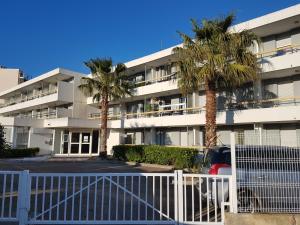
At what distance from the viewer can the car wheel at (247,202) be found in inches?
267

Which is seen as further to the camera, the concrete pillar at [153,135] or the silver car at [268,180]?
the concrete pillar at [153,135]

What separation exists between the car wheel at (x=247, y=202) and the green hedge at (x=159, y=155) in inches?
512

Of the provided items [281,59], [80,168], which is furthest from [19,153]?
[281,59]

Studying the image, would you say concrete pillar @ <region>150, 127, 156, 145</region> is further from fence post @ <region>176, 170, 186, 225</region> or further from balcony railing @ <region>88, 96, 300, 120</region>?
fence post @ <region>176, 170, 186, 225</region>

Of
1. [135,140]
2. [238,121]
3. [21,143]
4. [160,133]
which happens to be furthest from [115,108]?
[238,121]

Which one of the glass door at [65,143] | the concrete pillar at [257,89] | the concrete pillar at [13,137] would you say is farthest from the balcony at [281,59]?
the concrete pillar at [13,137]

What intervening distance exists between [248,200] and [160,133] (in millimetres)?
22466

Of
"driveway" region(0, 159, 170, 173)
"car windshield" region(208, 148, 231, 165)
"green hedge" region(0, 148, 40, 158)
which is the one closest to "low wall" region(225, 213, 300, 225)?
"car windshield" region(208, 148, 231, 165)

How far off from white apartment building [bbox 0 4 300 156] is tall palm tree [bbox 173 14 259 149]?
2522 mm

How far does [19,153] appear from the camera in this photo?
3055 cm

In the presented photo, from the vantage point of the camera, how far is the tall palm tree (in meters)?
17.7

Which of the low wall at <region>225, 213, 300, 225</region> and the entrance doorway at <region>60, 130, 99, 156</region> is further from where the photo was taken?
the entrance doorway at <region>60, 130, 99, 156</region>

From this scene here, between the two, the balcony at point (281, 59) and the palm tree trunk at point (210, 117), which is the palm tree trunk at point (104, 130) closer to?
the palm tree trunk at point (210, 117)

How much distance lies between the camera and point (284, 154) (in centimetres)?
689
